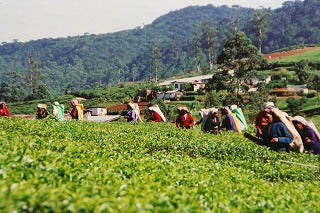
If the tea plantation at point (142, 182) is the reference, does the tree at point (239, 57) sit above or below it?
above

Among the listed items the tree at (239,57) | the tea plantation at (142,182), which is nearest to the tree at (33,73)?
the tree at (239,57)

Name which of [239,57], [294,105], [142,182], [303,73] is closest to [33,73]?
[239,57]

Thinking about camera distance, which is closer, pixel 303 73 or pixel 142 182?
pixel 142 182

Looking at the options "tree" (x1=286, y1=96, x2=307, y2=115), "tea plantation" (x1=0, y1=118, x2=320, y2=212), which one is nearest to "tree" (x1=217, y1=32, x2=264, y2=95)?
"tree" (x1=286, y1=96, x2=307, y2=115)

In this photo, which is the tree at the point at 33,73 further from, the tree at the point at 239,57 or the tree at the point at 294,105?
the tree at the point at 294,105

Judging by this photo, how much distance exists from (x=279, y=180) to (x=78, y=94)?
93389 millimetres

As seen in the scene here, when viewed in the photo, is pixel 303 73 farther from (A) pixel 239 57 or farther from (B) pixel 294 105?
(B) pixel 294 105

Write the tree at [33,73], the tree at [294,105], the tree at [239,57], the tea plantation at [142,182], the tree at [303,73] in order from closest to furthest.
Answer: the tea plantation at [142,182] → the tree at [294,105] → the tree at [239,57] → the tree at [303,73] → the tree at [33,73]

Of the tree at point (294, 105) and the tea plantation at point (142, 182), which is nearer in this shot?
the tea plantation at point (142, 182)

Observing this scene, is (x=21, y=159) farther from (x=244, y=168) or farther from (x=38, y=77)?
(x=38, y=77)

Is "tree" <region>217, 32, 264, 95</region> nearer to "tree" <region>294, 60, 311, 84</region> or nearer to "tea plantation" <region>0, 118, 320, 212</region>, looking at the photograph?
"tree" <region>294, 60, 311, 84</region>

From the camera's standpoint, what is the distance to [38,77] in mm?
115000

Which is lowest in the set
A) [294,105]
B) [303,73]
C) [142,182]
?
[294,105]

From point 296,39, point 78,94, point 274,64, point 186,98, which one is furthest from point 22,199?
point 296,39
